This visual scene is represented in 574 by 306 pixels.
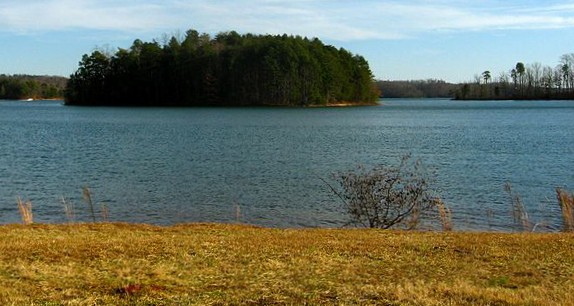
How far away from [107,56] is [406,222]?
5922 inches

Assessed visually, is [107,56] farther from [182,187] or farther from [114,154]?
[182,187]

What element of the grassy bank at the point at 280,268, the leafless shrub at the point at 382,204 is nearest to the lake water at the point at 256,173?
the leafless shrub at the point at 382,204

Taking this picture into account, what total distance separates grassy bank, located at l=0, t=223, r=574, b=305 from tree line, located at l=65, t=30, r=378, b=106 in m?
127

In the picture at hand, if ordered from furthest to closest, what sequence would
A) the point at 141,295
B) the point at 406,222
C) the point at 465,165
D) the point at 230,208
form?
the point at 465,165
the point at 230,208
the point at 406,222
the point at 141,295

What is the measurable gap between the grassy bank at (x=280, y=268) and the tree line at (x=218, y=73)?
127m

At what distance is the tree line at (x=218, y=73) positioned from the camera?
142m

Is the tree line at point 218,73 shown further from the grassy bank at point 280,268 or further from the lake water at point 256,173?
the grassy bank at point 280,268

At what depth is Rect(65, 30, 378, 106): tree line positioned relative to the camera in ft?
466

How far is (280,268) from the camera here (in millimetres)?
10195

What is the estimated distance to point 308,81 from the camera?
143125mm

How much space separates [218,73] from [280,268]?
Result: 5330 inches

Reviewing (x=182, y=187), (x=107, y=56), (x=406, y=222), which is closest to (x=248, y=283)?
(x=406, y=222)

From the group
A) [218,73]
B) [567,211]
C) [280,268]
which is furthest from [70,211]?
[218,73]

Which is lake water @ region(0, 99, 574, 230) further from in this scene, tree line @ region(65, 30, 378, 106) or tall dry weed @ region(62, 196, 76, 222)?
tree line @ region(65, 30, 378, 106)
